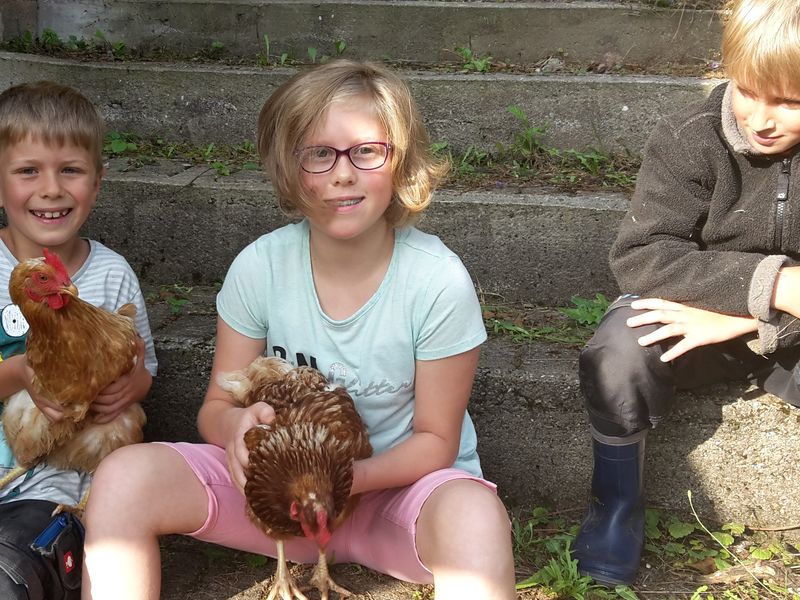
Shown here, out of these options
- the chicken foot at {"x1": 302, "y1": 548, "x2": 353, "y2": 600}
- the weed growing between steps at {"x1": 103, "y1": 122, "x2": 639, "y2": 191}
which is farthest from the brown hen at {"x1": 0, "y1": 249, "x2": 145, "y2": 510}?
the weed growing between steps at {"x1": 103, "y1": 122, "x2": 639, "y2": 191}

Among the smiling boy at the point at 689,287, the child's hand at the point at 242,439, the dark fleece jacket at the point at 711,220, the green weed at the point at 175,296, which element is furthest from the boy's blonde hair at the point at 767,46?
the green weed at the point at 175,296

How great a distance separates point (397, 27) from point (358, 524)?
8.98 ft

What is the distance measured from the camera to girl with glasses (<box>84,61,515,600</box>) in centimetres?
187

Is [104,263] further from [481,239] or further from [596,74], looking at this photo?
[596,74]

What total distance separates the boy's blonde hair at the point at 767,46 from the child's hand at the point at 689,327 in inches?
22.5

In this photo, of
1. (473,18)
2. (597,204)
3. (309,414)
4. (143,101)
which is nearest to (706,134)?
(597,204)

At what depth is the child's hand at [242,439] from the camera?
1885 mm

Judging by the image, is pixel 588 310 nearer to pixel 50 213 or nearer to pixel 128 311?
pixel 128 311

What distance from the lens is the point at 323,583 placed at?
214 centimetres

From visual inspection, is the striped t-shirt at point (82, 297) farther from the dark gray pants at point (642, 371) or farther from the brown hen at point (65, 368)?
the dark gray pants at point (642, 371)

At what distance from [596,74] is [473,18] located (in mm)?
725

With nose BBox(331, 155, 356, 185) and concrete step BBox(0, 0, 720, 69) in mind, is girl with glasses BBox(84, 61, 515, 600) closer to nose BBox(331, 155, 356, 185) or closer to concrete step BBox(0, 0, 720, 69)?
nose BBox(331, 155, 356, 185)

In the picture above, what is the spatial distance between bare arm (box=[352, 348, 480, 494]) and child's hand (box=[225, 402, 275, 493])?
0.83 ft

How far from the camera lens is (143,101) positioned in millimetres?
3598
